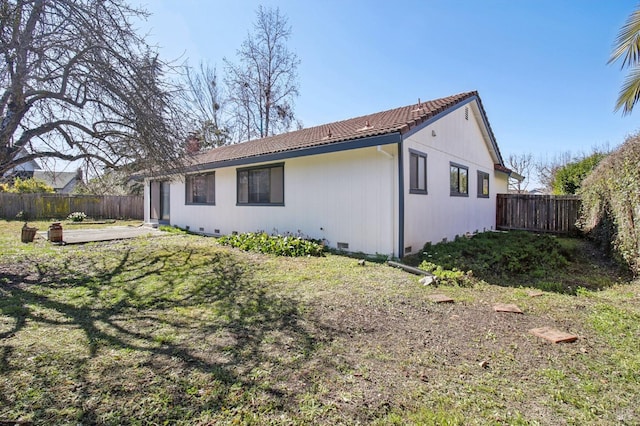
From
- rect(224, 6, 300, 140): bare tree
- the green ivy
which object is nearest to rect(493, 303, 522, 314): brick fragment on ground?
the green ivy

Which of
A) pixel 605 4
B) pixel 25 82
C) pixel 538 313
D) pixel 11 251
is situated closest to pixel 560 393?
pixel 538 313

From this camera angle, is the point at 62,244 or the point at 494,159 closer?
the point at 62,244

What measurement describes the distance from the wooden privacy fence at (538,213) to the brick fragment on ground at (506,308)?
1008 cm

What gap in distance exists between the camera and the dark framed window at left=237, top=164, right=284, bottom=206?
9.55 m

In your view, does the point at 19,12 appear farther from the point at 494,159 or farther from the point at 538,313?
A: the point at 494,159

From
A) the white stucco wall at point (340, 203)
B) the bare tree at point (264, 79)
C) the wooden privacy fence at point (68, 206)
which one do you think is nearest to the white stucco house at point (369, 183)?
the white stucco wall at point (340, 203)

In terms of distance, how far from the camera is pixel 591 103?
52.1 ft

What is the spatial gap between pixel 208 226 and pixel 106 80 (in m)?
7.34

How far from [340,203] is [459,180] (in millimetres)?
4601

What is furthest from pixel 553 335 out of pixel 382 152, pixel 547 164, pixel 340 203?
pixel 547 164

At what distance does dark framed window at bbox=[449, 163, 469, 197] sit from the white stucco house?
3 cm

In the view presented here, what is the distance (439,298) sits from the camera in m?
4.42

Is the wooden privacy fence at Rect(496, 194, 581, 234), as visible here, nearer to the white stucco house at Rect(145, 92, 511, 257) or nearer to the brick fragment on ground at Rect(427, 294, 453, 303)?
the white stucco house at Rect(145, 92, 511, 257)

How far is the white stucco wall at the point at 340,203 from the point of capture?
23.8 feet
